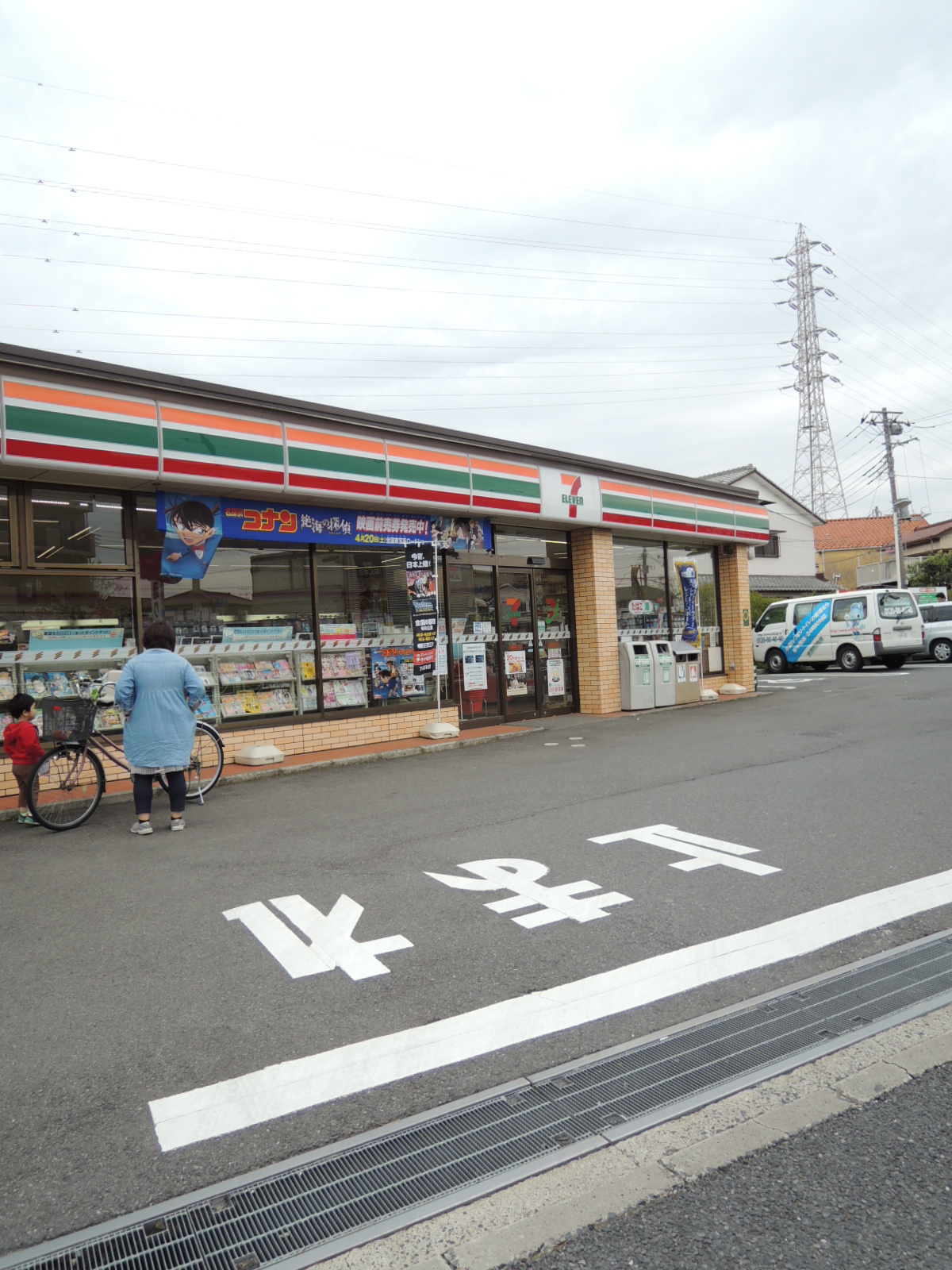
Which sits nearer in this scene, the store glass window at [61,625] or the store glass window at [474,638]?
the store glass window at [61,625]

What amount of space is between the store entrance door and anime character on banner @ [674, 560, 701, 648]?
9.99 feet

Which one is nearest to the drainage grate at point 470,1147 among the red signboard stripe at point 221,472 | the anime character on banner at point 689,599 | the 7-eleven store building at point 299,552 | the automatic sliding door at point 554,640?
the 7-eleven store building at point 299,552

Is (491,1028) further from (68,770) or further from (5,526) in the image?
(5,526)

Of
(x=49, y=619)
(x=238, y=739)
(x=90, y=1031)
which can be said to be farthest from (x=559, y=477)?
(x=90, y=1031)

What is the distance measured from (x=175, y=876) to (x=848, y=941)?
4.04m

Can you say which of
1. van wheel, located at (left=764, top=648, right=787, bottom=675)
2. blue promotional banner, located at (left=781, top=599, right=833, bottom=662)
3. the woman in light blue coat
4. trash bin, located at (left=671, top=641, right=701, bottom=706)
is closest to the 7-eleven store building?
trash bin, located at (left=671, top=641, right=701, bottom=706)

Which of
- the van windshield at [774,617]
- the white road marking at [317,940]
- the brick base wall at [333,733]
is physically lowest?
the white road marking at [317,940]

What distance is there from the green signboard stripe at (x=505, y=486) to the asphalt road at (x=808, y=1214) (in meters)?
10.4

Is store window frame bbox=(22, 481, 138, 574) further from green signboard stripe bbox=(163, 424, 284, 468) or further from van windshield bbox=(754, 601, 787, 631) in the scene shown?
van windshield bbox=(754, 601, 787, 631)

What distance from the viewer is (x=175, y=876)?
551 centimetres

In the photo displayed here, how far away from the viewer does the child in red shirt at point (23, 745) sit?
7.11 m

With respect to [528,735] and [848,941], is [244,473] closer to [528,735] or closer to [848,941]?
[528,735]

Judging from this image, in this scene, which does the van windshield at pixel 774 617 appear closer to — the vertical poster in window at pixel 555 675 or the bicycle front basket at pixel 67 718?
the vertical poster in window at pixel 555 675

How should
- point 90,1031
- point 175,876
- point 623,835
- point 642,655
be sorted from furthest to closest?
point 642,655 < point 623,835 < point 175,876 < point 90,1031
